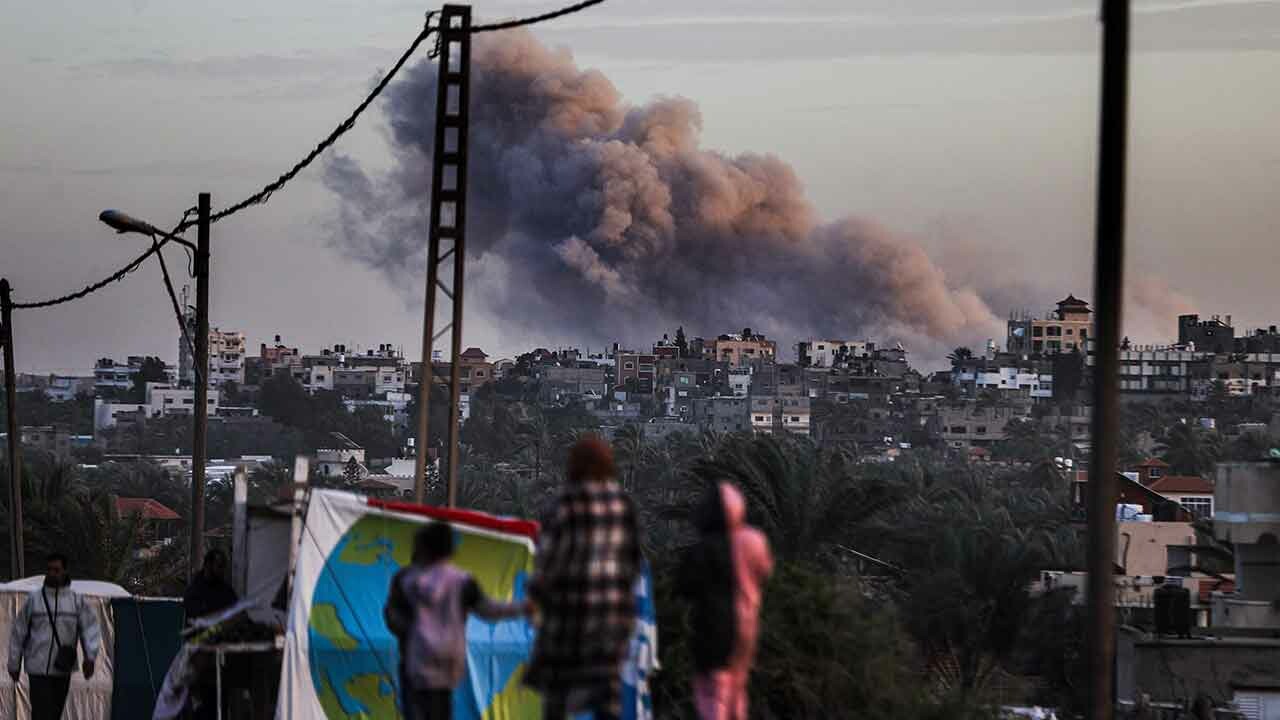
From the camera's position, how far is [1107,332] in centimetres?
1104

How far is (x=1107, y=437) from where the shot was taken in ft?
35.9

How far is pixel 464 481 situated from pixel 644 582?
71039mm

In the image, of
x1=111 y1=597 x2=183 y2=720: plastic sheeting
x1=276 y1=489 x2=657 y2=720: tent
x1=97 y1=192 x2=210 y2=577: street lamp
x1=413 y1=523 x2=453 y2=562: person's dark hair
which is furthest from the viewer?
x1=97 y1=192 x2=210 y2=577: street lamp

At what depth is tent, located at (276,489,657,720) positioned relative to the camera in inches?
494

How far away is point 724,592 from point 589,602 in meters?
0.60

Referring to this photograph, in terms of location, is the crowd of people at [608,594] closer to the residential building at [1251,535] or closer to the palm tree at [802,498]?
the palm tree at [802,498]

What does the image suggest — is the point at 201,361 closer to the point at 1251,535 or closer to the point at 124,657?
the point at 124,657

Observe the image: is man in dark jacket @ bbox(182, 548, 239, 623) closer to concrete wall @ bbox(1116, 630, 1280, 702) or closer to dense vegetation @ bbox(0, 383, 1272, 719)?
dense vegetation @ bbox(0, 383, 1272, 719)

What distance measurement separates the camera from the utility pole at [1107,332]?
10.7 meters

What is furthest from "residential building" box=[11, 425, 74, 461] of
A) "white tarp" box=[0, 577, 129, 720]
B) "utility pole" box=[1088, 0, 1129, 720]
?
"utility pole" box=[1088, 0, 1129, 720]

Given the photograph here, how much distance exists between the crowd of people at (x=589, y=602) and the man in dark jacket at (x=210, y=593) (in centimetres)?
441

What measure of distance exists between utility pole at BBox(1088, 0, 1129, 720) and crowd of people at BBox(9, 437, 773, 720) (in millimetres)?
2576

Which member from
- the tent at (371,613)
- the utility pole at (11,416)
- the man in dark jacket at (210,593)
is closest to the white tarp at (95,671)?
the man in dark jacket at (210,593)

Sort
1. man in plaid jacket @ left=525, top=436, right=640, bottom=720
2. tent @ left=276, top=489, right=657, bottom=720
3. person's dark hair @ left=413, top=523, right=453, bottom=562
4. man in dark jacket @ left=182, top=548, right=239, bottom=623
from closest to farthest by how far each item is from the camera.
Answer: man in plaid jacket @ left=525, top=436, right=640, bottom=720 → person's dark hair @ left=413, top=523, right=453, bottom=562 → tent @ left=276, top=489, right=657, bottom=720 → man in dark jacket @ left=182, top=548, right=239, bottom=623
